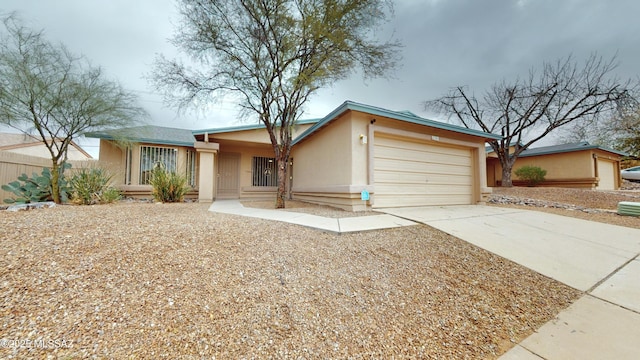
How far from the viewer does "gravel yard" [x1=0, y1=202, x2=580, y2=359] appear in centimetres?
133

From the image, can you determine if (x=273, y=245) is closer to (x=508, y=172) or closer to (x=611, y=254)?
(x=611, y=254)

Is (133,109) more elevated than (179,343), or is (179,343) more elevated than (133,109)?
(133,109)

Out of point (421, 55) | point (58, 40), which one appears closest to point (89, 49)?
point (58, 40)

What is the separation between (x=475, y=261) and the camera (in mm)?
2633

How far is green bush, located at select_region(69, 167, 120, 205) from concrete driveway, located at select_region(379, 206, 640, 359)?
294 inches

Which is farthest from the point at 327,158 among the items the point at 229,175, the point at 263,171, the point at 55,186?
the point at 55,186

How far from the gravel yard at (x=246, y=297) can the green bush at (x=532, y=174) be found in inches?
546

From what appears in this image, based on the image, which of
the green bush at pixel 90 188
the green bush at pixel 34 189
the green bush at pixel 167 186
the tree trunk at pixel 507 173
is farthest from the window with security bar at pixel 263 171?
the tree trunk at pixel 507 173

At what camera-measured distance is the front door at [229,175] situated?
32.3ft

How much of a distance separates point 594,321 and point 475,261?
0.94 m

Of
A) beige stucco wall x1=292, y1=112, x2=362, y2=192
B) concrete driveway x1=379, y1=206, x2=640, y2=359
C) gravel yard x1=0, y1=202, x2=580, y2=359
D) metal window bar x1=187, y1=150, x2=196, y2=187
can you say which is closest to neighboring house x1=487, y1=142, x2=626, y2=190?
concrete driveway x1=379, y1=206, x2=640, y2=359

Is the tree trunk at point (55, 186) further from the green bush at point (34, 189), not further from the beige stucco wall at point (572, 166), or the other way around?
the beige stucco wall at point (572, 166)

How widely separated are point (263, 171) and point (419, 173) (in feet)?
22.9

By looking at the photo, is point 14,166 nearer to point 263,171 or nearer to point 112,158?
point 112,158
